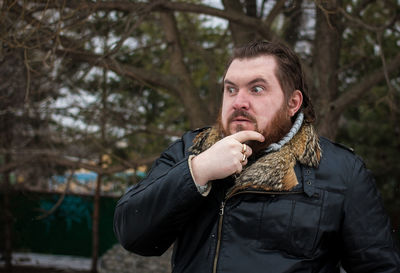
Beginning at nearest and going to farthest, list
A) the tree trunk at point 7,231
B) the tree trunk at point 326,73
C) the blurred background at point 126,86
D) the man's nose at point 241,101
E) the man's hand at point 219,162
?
the man's hand at point 219,162 → the man's nose at point 241,101 → the blurred background at point 126,86 → the tree trunk at point 326,73 → the tree trunk at point 7,231

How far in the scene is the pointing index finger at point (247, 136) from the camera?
5.45 ft

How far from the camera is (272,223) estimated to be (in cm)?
161

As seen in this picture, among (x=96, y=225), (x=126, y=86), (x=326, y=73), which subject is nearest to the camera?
(x=326, y=73)

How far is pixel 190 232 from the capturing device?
1.75m

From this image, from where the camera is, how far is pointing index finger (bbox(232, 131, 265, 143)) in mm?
1662

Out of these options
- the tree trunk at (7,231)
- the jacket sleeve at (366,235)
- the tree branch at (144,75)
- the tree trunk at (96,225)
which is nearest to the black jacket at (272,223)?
the jacket sleeve at (366,235)

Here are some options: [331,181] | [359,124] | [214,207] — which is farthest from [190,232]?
[359,124]

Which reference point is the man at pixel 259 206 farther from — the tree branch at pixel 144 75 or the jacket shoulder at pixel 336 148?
the tree branch at pixel 144 75

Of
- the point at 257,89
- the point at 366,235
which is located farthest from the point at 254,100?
the point at 366,235

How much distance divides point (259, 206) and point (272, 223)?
8cm

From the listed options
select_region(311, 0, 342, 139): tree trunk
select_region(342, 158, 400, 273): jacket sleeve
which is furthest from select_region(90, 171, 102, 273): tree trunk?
select_region(342, 158, 400, 273): jacket sleeve

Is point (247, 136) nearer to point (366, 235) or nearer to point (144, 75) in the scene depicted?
point (366, 235)

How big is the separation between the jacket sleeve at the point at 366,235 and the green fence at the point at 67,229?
9.73 meters

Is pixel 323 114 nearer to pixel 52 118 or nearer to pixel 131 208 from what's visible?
pixel 131 208
